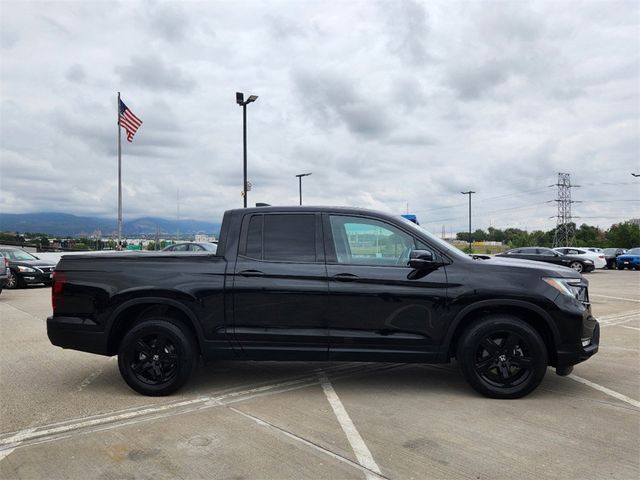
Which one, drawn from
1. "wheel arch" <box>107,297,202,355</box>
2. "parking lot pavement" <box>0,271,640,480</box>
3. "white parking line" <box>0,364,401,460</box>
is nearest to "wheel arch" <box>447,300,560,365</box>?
"parking lot pavement" <box>0,271,640,480</box>

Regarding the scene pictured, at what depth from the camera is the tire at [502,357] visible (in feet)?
15.5

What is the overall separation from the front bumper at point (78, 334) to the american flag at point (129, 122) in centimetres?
2096

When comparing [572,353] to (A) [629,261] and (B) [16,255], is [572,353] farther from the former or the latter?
(A) [629,261]

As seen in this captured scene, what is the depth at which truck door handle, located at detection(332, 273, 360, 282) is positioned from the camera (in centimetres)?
482

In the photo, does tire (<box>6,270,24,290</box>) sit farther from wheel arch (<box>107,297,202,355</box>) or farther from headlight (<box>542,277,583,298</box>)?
headlight (<box>542,277,583,298</box>)

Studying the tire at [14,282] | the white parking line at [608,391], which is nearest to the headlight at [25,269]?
the tire at [14,282]

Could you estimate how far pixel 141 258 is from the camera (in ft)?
16.8

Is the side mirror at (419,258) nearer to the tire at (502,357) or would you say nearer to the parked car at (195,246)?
the tire at (502,357)

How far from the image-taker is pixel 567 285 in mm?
4871

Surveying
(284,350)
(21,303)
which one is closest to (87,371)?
(284,350)

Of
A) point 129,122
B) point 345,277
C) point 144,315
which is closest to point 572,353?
point 345,277

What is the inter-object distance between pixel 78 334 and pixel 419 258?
340cm

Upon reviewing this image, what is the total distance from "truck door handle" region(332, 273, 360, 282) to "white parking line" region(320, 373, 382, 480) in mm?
1104

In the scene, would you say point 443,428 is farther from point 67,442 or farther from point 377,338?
point 67,442
